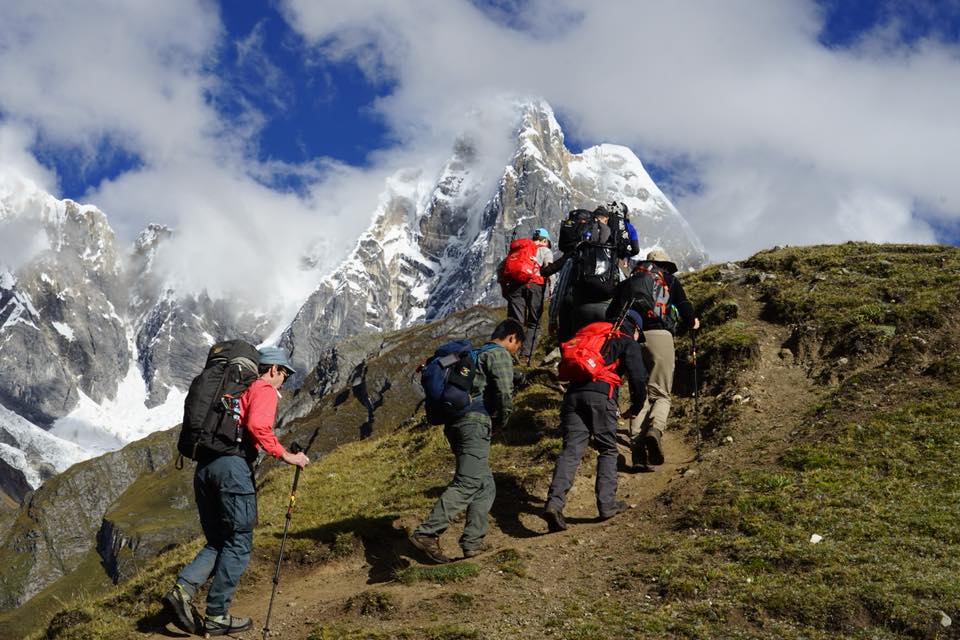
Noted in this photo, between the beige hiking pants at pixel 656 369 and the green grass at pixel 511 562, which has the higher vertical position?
the beige hiking pants at pixel 656 369

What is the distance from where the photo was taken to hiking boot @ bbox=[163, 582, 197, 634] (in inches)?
412

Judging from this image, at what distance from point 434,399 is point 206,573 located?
3912 millimetres

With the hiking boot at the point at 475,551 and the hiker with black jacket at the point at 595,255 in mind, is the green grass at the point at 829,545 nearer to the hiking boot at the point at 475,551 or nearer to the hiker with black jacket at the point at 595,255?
the hiking boot at the point at 475,551

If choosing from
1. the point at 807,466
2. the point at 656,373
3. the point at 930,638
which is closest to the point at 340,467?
the point at 656,373

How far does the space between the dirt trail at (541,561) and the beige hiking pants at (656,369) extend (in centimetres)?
100

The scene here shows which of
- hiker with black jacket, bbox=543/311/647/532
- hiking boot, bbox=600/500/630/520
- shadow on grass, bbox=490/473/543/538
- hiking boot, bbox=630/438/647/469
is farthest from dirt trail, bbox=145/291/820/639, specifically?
hiker with black jacket, bbox=543/311/647/532

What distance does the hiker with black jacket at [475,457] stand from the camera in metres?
11.9

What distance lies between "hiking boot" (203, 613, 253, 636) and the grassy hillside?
64 cm

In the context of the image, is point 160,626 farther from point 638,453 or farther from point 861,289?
point 861,289

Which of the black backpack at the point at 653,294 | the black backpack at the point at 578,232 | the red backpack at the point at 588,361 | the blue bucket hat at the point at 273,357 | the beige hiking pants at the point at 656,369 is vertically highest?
the black backpack at the point at 578,232

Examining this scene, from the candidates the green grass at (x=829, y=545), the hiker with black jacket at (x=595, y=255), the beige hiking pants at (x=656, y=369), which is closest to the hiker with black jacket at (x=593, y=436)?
the green grass at (x=829, y=545)

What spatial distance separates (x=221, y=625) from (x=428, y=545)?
2.99 meters

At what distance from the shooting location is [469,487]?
12078mm

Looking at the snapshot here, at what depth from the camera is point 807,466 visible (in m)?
13.5
